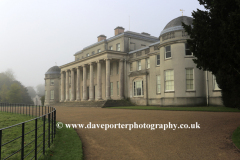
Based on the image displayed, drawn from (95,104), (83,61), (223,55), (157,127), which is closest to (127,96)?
(95,104)

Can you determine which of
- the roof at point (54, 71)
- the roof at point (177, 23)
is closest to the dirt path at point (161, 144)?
the roof at point (177, 23)

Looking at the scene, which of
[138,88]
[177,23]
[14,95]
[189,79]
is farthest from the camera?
[14,95]

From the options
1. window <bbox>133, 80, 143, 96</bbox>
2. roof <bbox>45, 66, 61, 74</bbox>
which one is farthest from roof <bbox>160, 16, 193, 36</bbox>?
roof <bbox>45, 66, 61, 74</bbox>

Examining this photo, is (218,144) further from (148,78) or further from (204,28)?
(148,78)

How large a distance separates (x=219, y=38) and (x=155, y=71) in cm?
2135

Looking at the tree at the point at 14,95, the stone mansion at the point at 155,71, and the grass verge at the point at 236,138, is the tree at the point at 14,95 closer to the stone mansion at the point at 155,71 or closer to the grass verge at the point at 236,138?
the stone mansion at the point at 155,71

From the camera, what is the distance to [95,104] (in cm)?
3344

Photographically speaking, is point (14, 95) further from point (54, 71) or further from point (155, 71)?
point (155, 71)

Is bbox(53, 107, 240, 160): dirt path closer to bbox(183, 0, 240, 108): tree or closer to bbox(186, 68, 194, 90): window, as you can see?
bbox(183, 0, 240, 108): tree

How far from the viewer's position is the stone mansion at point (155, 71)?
24.6 meters

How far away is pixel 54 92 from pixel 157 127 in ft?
170

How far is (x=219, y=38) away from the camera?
8.95 metres

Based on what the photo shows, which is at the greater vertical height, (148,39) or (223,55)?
(148,39)

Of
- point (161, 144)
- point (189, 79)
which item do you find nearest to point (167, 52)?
point (189, 79)
